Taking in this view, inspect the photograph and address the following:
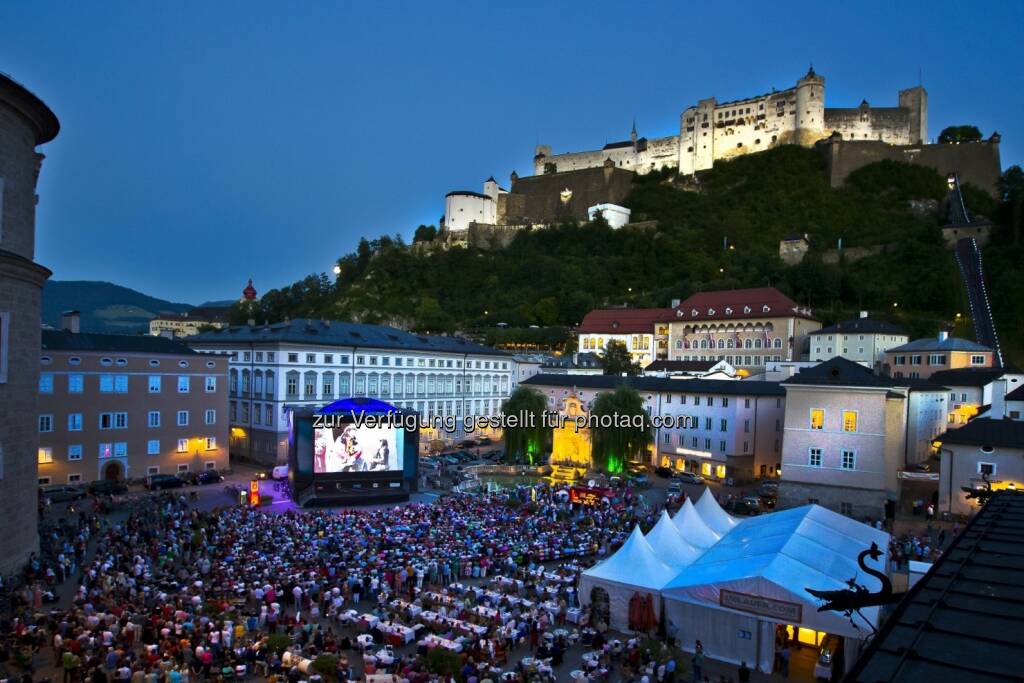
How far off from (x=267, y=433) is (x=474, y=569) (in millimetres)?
24359

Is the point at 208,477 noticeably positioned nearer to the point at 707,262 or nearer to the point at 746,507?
the point at 746,507

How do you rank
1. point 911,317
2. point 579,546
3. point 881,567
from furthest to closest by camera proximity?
point 911,317, point 579,546, point 881,567

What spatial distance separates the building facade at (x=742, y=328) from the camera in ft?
193

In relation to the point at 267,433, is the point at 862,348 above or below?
above

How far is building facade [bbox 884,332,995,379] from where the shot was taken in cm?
4803

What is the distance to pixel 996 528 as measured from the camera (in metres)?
7.57

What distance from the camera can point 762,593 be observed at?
13.3 m

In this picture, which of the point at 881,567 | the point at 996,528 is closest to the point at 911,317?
the point at 881,567

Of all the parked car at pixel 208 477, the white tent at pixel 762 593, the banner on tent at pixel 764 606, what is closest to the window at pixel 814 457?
the white tent at pixel 762 593

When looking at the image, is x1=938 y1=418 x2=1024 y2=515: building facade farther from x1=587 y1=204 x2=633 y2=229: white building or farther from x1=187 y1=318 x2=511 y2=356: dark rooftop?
x1=587 y1=204 x2=633 y2=229: white building

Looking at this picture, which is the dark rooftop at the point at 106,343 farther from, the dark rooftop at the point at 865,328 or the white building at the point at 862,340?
the dark rooftop at the point at 865,328

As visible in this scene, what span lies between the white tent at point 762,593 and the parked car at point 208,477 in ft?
86.4

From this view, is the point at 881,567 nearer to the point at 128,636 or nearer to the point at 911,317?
the point at 128,636

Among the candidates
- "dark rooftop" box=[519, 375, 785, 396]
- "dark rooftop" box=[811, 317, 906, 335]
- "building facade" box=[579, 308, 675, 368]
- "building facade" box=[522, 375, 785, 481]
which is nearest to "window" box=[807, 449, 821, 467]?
"building facade" box=[522, 375, 785, 481]
